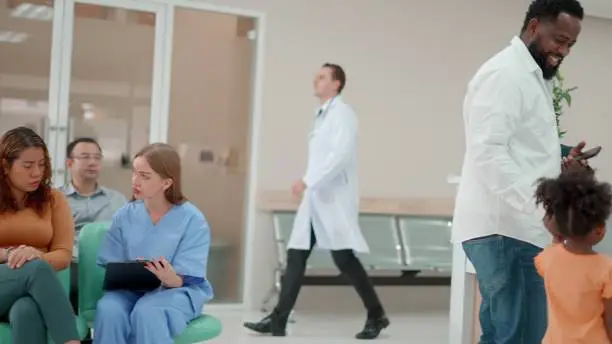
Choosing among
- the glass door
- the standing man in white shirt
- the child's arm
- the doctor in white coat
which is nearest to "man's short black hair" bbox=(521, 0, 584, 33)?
the standing man in white shirt

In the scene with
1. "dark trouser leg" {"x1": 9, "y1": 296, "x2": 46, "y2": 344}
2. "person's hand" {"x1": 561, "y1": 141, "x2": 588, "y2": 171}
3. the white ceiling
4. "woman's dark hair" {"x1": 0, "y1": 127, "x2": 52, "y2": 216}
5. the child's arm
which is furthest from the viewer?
the white ceiling

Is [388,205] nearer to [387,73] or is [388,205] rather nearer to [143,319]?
[387,73]

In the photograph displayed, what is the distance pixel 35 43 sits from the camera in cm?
509

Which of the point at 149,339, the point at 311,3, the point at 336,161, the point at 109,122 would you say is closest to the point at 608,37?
the point at 311,3

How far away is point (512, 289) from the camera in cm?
230

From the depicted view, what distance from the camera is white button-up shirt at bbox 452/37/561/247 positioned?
87.3 inches

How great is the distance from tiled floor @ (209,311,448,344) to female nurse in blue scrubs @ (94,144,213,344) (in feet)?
5.22

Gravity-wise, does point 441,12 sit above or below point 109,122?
above

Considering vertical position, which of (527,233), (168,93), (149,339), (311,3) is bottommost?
(149,339)

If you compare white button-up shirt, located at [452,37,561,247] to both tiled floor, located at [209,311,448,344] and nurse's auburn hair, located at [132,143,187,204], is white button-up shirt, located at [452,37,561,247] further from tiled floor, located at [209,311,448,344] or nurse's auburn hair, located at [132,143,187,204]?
tiled floor, located at [209,311,448,344]

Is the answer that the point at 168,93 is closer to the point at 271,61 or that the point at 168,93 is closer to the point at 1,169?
the point at 271,61

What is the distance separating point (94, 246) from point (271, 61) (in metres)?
2.95

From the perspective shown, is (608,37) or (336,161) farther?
(608,37)

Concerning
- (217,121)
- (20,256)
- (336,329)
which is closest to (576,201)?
(20,256)
